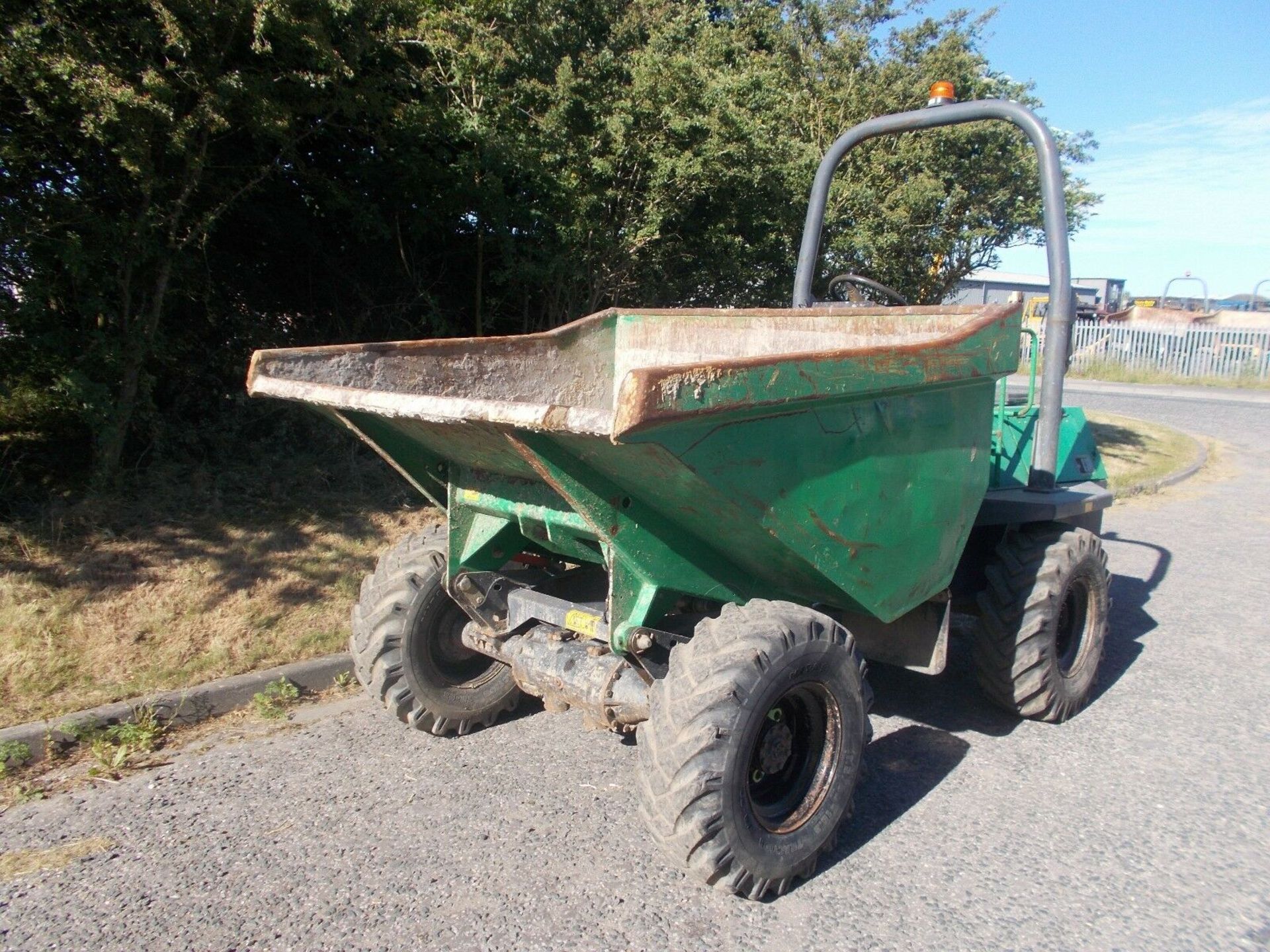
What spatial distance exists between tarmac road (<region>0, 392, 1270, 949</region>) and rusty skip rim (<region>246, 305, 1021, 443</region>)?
1.51 metres

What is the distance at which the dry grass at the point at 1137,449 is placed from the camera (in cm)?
1105

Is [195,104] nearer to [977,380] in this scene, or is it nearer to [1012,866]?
[977,380]

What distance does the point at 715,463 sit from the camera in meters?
2.54

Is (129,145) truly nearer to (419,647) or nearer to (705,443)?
(419,647)

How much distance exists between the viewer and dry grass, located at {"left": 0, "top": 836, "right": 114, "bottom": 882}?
307 centimetres

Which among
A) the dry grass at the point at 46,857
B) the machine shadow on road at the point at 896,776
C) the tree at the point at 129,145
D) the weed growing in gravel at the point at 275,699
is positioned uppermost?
the tree at the point at 129,145

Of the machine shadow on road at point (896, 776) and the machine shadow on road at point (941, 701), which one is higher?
the machine shadow on road at point (896, 776)

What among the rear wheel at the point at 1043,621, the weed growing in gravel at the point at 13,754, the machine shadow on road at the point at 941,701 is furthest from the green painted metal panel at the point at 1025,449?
the weed growing in gravel at the point at 13,754

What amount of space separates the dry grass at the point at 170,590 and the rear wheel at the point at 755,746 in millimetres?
2579

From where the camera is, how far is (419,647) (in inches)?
154

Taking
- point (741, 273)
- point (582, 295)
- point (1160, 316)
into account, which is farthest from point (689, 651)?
point (1160, 316)

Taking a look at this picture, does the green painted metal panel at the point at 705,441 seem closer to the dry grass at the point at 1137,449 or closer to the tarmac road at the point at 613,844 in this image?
the tarmac road at the point at 613,844

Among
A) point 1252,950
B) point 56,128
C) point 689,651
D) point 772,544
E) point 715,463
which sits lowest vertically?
point 1252,950

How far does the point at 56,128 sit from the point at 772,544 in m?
4.61
